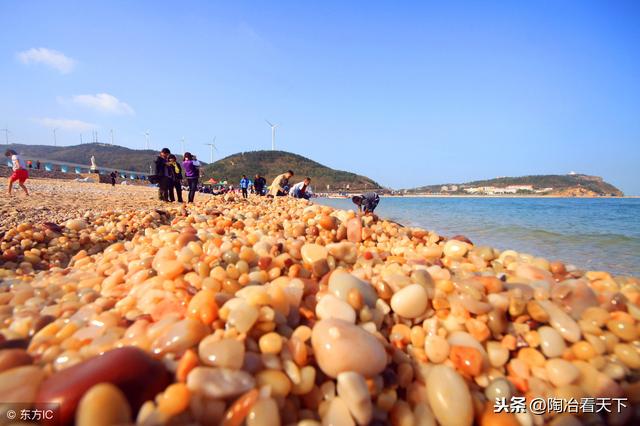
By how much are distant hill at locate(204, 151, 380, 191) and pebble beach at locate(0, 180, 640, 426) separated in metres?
90.0

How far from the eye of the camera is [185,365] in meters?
0.97

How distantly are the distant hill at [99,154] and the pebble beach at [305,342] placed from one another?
130 meters

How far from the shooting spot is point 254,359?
1084 millimetres

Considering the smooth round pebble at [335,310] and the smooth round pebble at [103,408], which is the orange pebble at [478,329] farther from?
the smooth round pebble at [103,408]

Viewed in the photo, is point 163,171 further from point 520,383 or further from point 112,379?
point 520,383

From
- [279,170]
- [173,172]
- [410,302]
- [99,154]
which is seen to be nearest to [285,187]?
[173,172]

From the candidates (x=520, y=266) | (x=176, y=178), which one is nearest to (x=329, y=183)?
(x=176, y=178)

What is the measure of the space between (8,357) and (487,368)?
1.82 m

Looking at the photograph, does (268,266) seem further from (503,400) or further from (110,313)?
(503,400)

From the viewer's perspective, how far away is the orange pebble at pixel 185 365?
954 millimetres

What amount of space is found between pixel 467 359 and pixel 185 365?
112cm

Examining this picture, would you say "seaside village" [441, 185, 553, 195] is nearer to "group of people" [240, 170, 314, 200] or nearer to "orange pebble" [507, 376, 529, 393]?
"group of people" [240, 170, 314, 200]

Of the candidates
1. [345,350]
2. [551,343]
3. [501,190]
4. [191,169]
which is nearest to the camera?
[345,350]

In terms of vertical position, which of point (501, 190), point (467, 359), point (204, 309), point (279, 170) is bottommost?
point (467, 359)
